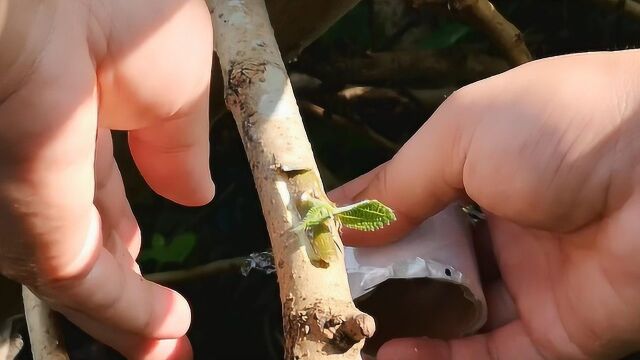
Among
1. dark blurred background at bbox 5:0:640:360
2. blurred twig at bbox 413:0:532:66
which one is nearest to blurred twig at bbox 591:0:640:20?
dark blurred background at bbox 5:0:640:360

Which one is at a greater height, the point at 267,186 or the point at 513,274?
the point at 267,186

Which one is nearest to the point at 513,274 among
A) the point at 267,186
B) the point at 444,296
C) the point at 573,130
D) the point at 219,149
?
the point at 444,296

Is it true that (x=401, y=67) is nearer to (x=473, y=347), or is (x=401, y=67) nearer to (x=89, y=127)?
(x=473, y=347)

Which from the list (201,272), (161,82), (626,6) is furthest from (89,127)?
(626,6)

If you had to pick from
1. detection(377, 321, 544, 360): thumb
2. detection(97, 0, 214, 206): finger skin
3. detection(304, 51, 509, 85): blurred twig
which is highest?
detection(97, 0, 214, 206): finger skin

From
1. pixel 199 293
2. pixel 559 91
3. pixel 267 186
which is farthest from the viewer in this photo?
pixel 199 293

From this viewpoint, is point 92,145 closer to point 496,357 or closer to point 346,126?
point 496,357

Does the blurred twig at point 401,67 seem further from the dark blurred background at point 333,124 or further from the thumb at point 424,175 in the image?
the thumb at point 424,175

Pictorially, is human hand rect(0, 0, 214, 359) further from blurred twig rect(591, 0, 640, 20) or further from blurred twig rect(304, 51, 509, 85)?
blurred twig rect(591, 0, 640, 20)
